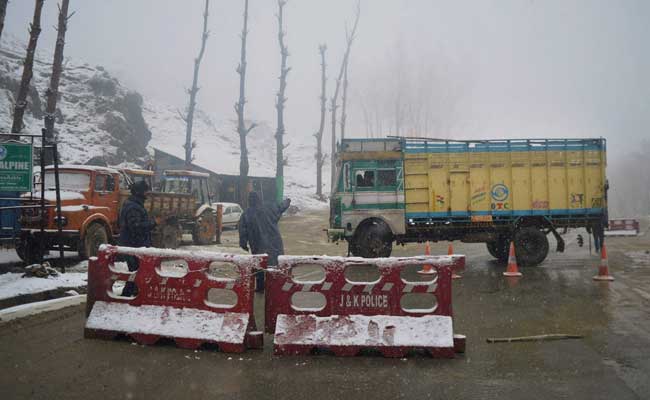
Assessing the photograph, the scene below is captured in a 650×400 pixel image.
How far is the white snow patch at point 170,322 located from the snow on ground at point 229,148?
29.9 m

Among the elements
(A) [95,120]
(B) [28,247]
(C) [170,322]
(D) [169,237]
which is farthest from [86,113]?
(C) [170,322]

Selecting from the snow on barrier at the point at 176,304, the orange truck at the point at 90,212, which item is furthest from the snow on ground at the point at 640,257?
the orange truck at the point at 90,212

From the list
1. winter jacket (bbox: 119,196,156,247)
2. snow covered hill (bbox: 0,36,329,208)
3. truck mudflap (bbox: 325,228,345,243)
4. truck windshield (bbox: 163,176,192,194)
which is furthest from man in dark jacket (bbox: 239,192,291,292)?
snow covered hill (bbox: 0,36,329,208)

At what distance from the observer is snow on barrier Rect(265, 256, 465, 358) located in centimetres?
481

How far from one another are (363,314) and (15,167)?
A: 22.8 feet

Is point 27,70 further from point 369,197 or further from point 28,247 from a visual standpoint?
point 369,197

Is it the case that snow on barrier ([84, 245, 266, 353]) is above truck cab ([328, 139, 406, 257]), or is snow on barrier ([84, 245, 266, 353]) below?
below

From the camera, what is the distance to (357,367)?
4.49 meters

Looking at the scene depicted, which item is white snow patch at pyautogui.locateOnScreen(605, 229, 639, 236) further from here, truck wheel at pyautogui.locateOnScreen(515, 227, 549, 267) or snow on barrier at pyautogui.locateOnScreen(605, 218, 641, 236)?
truck wheel at pyautogui.locateOnScreen(515, 227, 549, 267)

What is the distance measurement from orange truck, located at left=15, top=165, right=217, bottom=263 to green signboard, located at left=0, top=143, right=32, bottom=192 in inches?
12.1

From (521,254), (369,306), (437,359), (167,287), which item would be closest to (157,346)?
(167,287)

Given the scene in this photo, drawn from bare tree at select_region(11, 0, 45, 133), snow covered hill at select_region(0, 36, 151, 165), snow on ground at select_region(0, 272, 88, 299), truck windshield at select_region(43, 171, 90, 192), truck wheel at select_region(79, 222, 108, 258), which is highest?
snow covered hill at select_region(0, 36, 151, 165)

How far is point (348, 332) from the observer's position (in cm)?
491

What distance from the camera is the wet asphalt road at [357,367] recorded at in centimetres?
384
